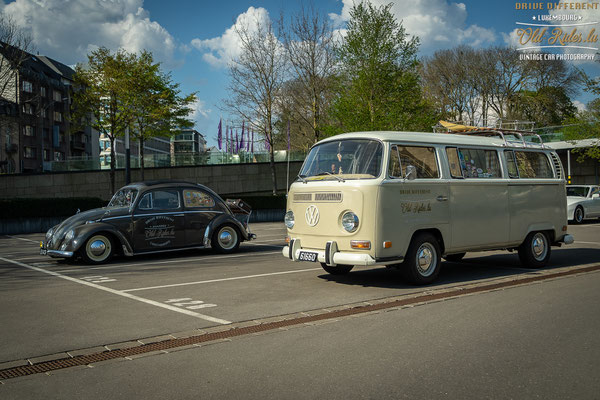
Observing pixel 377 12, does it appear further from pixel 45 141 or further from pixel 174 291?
pixel 45 141

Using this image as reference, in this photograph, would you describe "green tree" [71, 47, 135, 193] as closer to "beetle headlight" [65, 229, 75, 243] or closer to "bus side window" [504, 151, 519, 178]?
"beetle headlight" [65, 229, 75, 243]

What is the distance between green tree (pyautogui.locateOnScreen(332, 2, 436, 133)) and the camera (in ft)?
108

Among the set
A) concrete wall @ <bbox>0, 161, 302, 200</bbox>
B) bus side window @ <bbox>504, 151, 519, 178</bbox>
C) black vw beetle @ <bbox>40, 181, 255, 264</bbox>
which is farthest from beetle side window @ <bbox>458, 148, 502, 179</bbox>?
concrete wall @ <bbox>0, 161, 302, 200</bbox>

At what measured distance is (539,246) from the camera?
34.2ft

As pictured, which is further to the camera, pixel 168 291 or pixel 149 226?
pixel 149 226

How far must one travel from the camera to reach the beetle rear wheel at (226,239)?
44.5ft

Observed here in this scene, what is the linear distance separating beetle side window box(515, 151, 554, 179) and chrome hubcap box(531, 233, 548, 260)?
114cm

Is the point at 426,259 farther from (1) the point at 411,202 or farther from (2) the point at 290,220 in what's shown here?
(2) the point at 290,220

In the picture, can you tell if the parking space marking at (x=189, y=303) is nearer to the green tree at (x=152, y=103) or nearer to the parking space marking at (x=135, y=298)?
the parking space marking at (x=135, y=298)

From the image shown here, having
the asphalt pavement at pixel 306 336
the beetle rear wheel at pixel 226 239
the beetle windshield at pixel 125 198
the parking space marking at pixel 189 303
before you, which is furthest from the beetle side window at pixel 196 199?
the parking space marking at pixel 189 303

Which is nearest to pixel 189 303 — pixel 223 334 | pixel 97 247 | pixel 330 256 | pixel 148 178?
pixel 223 334

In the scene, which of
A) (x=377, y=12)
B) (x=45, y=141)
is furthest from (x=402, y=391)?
(x=45, y=141)

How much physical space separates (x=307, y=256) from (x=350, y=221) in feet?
3.07

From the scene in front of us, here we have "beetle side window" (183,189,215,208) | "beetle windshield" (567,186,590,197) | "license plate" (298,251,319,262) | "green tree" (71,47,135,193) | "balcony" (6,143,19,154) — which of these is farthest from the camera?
"balcony" (6,143,19,154)
